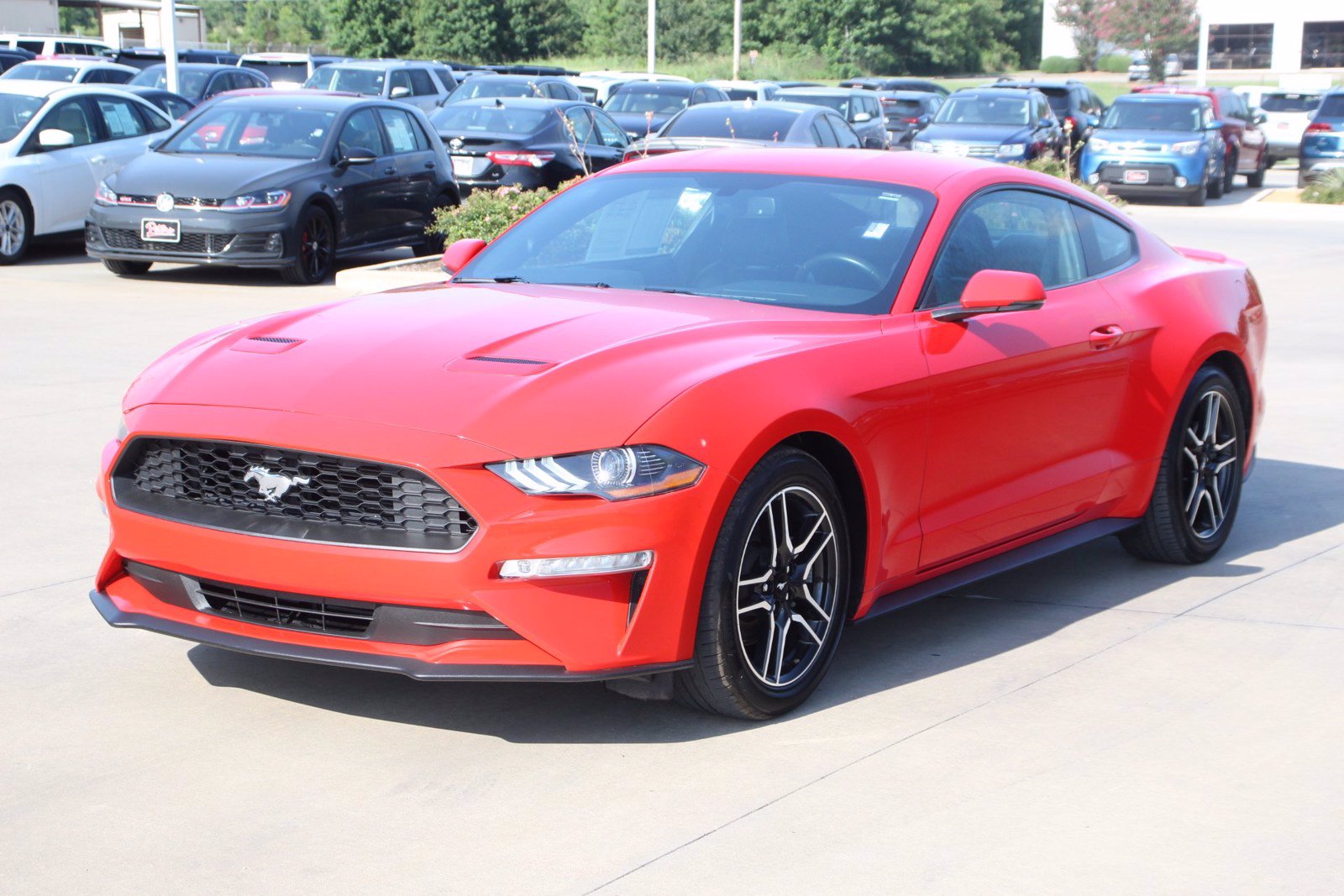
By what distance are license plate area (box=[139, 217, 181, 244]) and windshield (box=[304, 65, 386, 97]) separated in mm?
13496

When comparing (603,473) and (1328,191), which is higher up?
(603,473)

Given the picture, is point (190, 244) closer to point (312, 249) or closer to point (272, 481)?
point (312, 249)

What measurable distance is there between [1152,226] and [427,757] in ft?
64.4

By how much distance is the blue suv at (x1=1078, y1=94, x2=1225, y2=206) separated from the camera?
25953mm

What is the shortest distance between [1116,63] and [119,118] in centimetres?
7690

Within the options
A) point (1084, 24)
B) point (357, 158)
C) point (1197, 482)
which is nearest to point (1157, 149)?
point (357, 158)

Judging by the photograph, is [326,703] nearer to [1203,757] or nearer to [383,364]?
[383,364]

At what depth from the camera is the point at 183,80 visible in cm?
2811

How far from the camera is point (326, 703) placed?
471cm

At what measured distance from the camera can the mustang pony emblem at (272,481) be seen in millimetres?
4301

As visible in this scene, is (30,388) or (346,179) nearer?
(30,388)

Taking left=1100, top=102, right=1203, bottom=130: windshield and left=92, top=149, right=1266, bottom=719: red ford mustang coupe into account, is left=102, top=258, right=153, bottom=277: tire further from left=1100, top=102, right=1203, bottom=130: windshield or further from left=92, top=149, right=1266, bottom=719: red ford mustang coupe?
left=1100, top=102, right=1203, bottom=130: windshield

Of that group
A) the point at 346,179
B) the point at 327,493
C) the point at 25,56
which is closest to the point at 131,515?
the point at 327,493

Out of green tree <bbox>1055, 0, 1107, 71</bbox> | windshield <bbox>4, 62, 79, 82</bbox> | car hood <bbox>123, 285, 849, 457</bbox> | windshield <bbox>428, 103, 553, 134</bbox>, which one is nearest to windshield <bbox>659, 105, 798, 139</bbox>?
windshield <bbox>428, 103, 553, 134</bbox>
